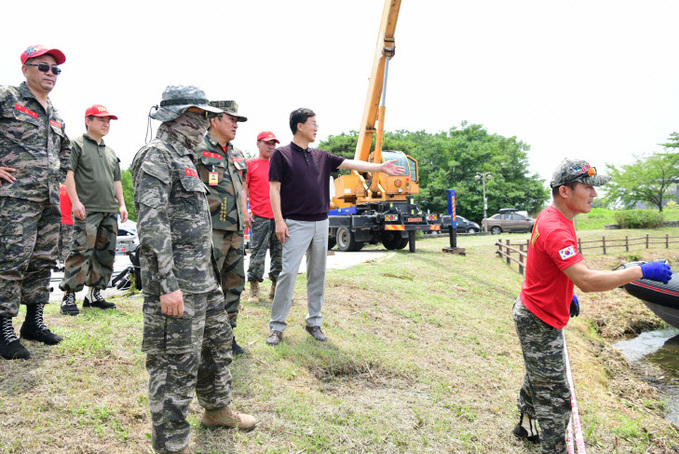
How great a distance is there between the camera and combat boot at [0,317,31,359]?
3109 millimetres

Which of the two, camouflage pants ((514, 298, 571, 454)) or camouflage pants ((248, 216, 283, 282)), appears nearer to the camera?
camouflage pants ((514, 298, 571, 454))

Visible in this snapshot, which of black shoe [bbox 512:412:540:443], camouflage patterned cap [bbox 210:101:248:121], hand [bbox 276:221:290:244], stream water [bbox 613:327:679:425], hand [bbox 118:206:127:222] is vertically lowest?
stream water [bbox 613:327:679:425]

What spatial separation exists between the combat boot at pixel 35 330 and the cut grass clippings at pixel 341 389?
0.09 meters

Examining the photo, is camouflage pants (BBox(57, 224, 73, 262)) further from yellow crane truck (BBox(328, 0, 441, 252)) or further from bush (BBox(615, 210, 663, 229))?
bush (BBox(615, 210, 663, 229))

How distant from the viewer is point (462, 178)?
154 ft

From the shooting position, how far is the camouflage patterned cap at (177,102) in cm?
241

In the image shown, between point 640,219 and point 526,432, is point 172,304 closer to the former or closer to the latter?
point 526,432

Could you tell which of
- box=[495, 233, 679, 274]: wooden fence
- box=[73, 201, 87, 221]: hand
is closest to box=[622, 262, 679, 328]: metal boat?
box=[495, 233, 679, 274]: wooden fence

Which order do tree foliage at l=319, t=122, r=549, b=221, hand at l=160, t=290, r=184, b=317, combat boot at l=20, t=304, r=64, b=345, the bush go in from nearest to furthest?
hand at l=160, t=290, r=184, b=317 < combat boot at l=20, t=304, r=64, b=345 < the bush < tree foliage at l=319, t=122, r=549, b=221

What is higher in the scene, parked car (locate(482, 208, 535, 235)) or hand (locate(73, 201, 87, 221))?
hand (locate(73, 201, 87, 221))

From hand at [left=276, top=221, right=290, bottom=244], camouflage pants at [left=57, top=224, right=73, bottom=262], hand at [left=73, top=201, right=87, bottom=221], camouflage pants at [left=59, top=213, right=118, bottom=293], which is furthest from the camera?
camouflage pants at [left=59, top=213, right=118, bottom=293]

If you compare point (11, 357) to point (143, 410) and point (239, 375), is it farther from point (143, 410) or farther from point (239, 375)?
point (239, 375)

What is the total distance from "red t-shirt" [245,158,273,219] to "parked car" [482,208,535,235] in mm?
27113

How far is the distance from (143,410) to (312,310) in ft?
6.25
